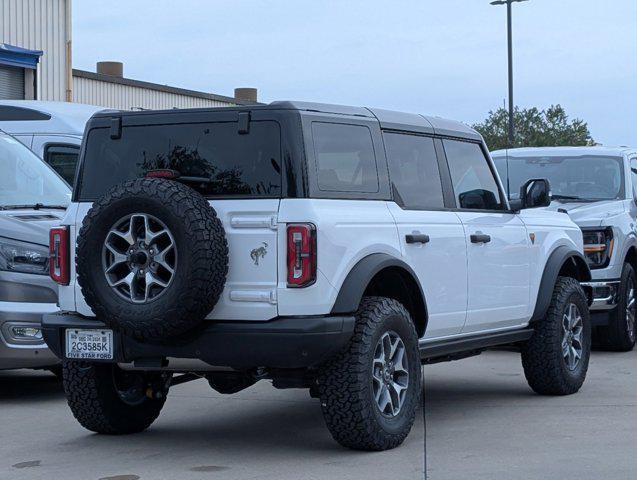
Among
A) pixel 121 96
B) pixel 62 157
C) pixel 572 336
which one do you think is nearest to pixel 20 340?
pixel 572 336

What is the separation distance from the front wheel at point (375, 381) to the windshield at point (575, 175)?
5.91m

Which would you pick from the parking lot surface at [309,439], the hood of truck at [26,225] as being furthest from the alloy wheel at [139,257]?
the hood of truck at [26,225]

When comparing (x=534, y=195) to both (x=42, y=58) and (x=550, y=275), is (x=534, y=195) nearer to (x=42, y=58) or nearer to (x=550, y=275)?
(x=550, y=275)

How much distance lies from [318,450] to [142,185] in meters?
1.87

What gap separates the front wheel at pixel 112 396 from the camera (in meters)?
8.09

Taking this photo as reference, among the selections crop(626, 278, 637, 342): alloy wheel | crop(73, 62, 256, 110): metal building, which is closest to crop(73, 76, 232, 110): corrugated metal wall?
crop(73, 62, 256, 110): metal building

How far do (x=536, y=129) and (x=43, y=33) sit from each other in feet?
84.7

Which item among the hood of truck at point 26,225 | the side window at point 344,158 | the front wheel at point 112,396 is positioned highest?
the side window at point 344,158

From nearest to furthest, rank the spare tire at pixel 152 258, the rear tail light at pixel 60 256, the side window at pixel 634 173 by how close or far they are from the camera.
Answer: the spare tire at pixel 152 258, the rear tail light at pixel 60 256, the side window at pixel 634 173

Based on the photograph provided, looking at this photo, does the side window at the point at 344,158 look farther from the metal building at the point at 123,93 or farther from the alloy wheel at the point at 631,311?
the metal building at the point at 123,93

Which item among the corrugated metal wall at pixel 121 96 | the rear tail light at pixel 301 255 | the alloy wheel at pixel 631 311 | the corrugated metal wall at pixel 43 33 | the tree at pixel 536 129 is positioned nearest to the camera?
the rear tail light at pixel 301 255

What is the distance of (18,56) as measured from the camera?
83.4 feet

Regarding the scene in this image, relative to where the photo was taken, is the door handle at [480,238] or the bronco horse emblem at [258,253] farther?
the door handle at [480,238]

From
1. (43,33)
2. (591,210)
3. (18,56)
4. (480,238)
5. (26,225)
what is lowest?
(480,238)
